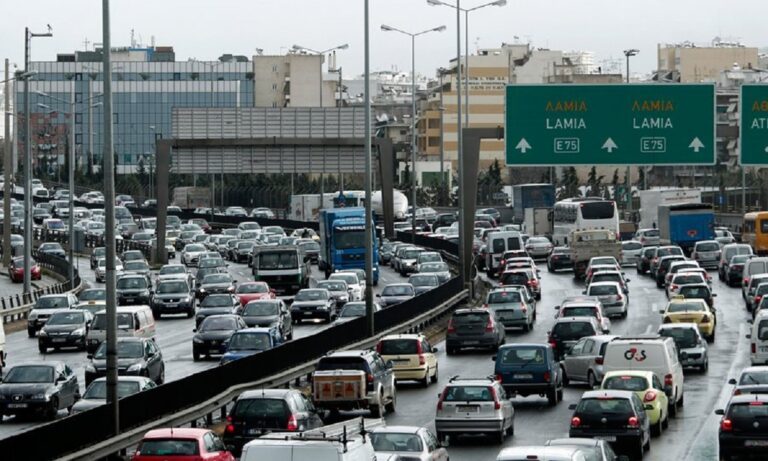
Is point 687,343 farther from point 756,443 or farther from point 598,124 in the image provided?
point 756,443

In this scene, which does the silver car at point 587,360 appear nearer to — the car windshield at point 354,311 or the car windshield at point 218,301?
the car windshield at point 354,311

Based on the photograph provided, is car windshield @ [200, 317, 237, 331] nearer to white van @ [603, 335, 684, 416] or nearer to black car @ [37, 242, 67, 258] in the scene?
white van @ [603, 335, 684, 416]

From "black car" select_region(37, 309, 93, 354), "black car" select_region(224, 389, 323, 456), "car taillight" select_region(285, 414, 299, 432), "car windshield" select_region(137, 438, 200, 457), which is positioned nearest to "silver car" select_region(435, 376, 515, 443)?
"black car" select_region(224, 389, 323, 456)

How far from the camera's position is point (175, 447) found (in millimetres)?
24219

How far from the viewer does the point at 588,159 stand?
176ft

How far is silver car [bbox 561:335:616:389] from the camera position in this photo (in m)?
38.7

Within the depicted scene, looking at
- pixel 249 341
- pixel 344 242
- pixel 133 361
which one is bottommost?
pixel 133 361

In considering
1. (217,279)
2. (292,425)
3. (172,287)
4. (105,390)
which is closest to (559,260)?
(217,279)

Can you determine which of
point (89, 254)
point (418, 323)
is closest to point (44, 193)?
point (89, 254)

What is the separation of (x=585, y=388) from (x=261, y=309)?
594 inches

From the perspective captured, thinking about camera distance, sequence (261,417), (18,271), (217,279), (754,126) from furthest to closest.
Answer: (18,271), (217,279), (754,126), (261,417)

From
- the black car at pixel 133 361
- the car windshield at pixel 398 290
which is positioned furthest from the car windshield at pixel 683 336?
the car windshield at pixel 398 290

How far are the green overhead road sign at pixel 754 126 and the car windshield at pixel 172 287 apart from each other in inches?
864

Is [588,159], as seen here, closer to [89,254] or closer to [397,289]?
[397,289]
